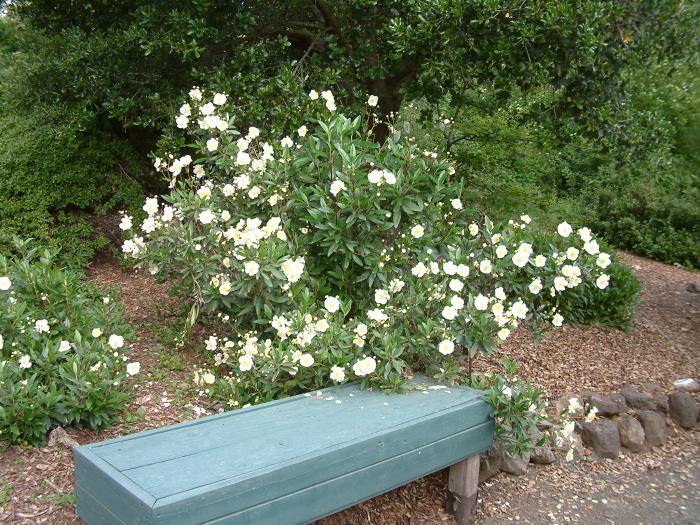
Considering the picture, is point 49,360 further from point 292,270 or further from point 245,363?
point 292,270

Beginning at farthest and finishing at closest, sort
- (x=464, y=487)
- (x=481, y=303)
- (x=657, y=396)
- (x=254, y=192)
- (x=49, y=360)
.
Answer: (x=657, y=396) → (x=254, y=192) → (x=481, y=303) → (x=464, y=487) → (x=49, y=360)

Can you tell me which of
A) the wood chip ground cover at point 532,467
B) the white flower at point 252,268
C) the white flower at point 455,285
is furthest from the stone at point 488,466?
the white flower at point 252,268

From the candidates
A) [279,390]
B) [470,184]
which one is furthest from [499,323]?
[470,184]

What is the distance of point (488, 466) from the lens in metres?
3.76

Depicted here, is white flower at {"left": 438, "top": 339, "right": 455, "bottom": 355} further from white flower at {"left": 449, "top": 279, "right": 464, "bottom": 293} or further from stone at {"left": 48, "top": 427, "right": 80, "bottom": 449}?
stone at {"left": 48, "top": 427, "right": 80, "bottom": 449}

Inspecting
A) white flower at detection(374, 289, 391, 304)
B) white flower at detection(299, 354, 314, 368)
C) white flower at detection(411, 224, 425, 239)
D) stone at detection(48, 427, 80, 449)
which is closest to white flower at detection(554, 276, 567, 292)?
white flower at detection(411, 224, 425, 239)

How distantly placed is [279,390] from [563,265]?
5.80 ft

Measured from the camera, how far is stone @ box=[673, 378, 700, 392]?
16.3 feet

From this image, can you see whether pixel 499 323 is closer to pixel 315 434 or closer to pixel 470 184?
pixel 315 434

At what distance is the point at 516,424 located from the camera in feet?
10.6

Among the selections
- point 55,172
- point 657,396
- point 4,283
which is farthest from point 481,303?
point 55,172

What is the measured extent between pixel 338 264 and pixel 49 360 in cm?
168

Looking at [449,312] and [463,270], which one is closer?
[449,312]

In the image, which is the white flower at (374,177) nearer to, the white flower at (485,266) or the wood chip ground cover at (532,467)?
the white flower at (485,266)
